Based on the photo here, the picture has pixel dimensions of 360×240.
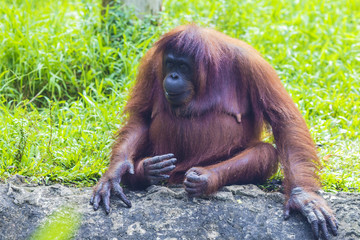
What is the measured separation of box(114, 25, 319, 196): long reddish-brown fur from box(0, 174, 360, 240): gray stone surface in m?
0.22

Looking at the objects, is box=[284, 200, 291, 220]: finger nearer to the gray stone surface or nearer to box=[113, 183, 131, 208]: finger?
the gray stone surface

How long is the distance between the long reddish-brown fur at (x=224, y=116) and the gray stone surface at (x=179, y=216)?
0.22m

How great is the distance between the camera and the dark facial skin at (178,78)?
3.64 m

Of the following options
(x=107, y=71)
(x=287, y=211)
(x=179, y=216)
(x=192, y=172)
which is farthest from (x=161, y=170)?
(x=107, y=71)

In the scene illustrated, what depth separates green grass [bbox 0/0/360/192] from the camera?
14.0 feet

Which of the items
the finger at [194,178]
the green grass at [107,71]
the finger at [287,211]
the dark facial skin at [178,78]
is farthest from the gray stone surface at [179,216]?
the dark facial skin at [178,78]

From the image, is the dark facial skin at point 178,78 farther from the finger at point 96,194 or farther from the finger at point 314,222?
the finger at point 314,222

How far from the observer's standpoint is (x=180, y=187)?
12.4ft

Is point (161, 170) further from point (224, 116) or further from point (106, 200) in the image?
point (224, 116)

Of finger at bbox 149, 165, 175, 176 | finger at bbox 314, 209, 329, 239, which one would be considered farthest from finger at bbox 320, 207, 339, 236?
finger at bbox 149, 165, 175, 176

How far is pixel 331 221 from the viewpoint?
3201 millimetres

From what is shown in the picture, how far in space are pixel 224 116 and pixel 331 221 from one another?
1.01m

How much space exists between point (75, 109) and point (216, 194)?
75.5 inches

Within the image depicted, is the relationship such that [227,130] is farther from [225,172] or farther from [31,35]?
[31,35]
